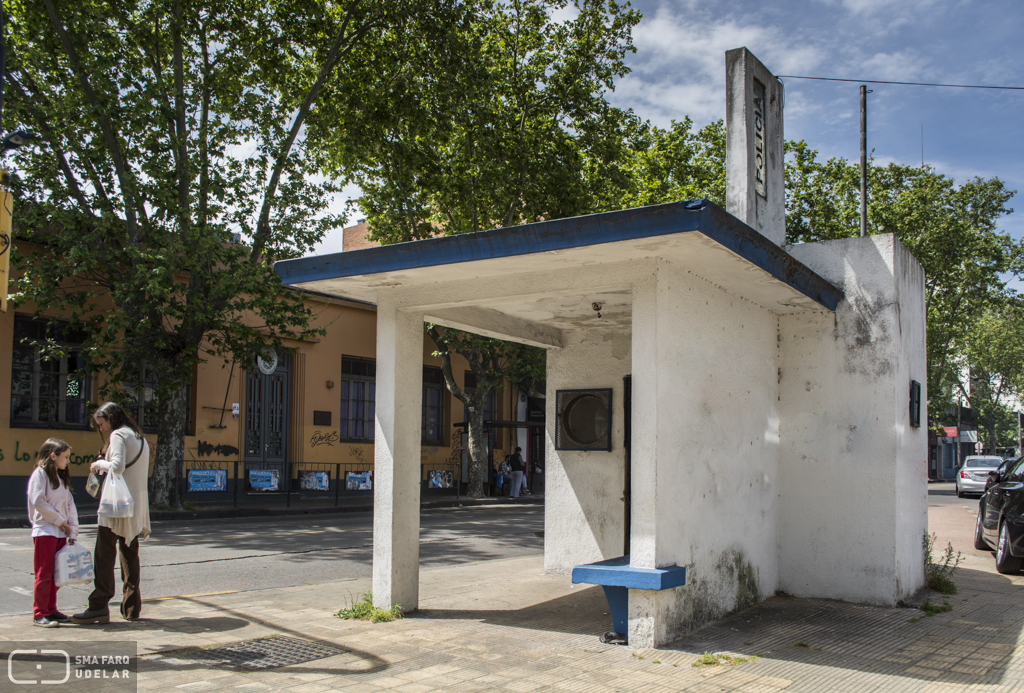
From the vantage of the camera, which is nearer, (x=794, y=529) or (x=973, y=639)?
(x=973, y=639)

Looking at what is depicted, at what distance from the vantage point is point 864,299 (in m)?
7.63

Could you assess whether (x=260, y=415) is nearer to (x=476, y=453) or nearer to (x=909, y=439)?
(x=476, y=453)

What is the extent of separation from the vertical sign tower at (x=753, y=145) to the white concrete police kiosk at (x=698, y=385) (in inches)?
0.9

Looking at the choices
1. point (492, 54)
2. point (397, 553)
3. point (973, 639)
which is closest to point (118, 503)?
point (397, 553)

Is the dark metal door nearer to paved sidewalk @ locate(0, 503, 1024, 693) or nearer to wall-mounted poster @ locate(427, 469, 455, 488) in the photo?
wall-mounted poster @ locate(427, 469, 455, 488)

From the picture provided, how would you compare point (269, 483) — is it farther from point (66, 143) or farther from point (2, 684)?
point (2, 684)

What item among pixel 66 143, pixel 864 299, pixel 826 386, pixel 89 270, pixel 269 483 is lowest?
pixel 269 483

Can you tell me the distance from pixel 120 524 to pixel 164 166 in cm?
1159

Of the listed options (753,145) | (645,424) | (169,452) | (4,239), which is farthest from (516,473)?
(4,239)

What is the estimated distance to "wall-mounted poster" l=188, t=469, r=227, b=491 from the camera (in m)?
19.5

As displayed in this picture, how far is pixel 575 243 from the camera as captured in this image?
18.4 ft

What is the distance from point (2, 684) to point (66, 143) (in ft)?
46.6

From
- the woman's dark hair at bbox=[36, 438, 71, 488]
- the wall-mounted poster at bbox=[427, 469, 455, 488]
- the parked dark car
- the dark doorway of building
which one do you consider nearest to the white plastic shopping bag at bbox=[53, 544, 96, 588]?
the woman's dark hair at bbox=[36, 438, 71, 488]

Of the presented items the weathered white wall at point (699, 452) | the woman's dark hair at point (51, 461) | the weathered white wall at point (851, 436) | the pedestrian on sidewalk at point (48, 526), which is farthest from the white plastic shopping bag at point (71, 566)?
the weathered white wall at point (851, 436)
